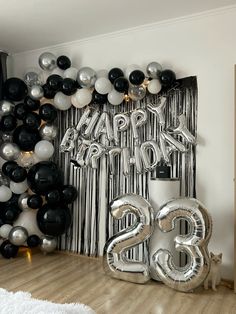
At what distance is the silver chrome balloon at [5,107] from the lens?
10.9 ft

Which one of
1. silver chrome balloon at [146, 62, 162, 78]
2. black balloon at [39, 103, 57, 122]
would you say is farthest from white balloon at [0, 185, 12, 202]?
silver chrome balloon at [146, 62, 162, 78]

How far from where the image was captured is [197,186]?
2.83 metres

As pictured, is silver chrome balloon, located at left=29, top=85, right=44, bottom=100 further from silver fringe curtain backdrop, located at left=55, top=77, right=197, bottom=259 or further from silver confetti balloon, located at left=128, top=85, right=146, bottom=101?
silver confetti balloon, located at left=128, top=85, right=146, bottom=101

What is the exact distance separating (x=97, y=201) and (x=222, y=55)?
1.89m

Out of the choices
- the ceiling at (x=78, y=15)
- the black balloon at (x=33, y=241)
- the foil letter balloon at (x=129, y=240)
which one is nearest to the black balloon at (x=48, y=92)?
the ceiling at (x=78, y=15)

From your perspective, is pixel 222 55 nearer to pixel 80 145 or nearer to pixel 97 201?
pixel 80 145

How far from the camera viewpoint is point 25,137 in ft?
10.7

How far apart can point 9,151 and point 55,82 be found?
0.88m

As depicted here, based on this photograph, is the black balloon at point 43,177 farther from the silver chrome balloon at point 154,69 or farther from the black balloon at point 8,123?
the silver chrome balloon at point 154,69

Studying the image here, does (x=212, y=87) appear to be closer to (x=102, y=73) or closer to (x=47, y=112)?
(x=102, y=73)

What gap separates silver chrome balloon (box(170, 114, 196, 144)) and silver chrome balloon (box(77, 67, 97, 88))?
38.4 inches

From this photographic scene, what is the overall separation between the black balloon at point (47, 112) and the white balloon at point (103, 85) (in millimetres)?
576

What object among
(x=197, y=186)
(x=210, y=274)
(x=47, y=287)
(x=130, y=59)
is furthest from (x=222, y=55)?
(x=47, y=287)

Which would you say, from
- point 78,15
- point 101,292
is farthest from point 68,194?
point 78,15
